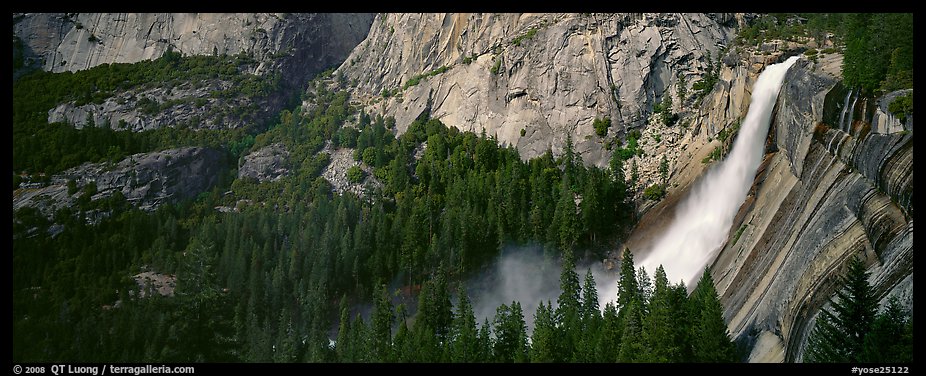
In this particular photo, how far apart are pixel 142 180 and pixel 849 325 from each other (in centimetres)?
11797

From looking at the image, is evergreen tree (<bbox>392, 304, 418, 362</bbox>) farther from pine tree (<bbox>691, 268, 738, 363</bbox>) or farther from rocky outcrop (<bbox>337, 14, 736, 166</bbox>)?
rocky outcrop (<bbox>337, 14, 736, 166</bbox>)

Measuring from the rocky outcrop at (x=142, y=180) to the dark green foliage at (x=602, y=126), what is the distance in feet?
212

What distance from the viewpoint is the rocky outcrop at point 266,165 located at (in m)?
140

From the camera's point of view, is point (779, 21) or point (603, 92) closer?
point (779, 21)

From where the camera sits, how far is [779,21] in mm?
110562

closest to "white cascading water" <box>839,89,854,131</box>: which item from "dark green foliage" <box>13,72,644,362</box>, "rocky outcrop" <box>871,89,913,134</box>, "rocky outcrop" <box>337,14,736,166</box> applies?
"rocky outcrop" <box>871,89,913,134</box>

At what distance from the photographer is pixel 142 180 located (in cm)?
13825

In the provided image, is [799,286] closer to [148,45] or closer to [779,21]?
[779,21]

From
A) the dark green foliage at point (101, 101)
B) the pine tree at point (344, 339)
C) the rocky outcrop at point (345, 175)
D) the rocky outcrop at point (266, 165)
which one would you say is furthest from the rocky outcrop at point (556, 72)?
the pine tree at point (344, 339)

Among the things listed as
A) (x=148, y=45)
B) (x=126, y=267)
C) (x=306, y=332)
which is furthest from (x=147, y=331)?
(x=148, y=45)

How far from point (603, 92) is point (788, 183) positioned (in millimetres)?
51577

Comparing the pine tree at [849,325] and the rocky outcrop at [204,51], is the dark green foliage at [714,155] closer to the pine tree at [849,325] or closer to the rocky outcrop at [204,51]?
the pine tree at [849,325]

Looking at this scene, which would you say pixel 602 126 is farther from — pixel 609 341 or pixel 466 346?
pixel 609 341

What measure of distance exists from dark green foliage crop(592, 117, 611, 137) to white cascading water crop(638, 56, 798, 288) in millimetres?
23052
